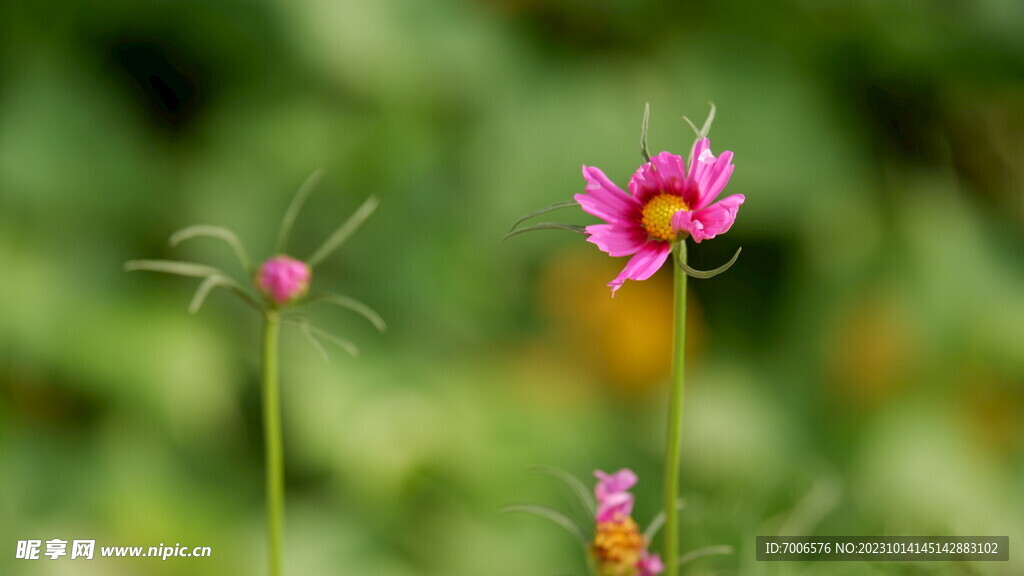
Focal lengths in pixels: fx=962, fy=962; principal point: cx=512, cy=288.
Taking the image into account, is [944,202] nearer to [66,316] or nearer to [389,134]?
[389,134]

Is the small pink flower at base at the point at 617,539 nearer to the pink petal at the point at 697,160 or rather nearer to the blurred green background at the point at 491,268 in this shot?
the pink petal at the point at 697,160

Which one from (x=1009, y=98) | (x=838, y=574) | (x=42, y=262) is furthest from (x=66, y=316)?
(x=1009, y=98)

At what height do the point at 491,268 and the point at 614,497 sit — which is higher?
the point at 491,268

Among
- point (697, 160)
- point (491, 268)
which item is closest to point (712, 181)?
point (697, 160)

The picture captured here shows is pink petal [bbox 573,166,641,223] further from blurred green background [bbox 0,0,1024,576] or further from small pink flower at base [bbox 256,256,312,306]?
blurred green background [bbox 0,0,1024,576]

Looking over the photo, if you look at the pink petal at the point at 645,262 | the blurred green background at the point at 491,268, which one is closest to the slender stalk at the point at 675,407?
the pink petal at the point at 645,262

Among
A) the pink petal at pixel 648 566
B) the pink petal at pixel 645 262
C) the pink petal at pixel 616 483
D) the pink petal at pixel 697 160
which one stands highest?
the pink petal at pixel 697 160

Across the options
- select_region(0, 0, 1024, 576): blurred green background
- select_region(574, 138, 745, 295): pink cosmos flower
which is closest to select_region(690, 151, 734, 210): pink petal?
select_region(574, 138, 745, 295): pink cosmos flower

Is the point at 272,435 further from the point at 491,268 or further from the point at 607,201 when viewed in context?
the point at 491,268
